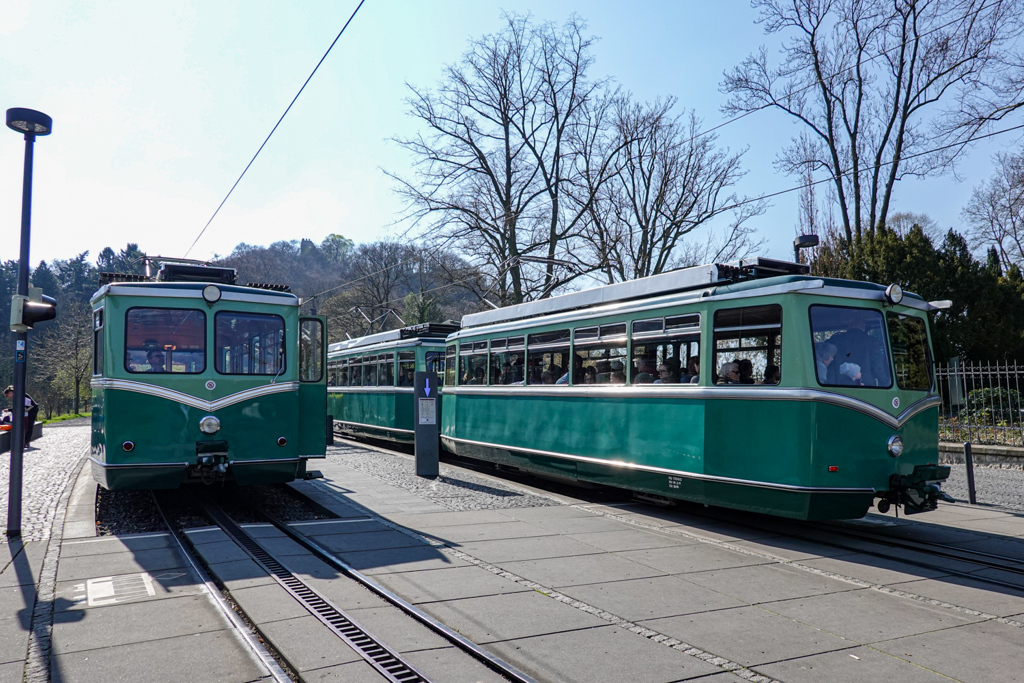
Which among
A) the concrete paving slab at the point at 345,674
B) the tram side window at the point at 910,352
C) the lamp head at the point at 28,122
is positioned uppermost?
the lamp head at the point at 28,122

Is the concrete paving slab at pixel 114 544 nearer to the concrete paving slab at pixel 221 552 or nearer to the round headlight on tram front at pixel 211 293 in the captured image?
the concrete paving slab at pixel 221 552

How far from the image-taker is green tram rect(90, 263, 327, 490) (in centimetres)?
911

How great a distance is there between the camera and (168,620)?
18.1 feet

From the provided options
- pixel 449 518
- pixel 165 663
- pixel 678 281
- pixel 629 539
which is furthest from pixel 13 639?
pixel 678 281

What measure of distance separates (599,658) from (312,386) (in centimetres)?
664

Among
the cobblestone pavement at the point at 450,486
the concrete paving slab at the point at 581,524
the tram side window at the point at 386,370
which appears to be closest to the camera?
the concrete paving slab at the point at 581,524

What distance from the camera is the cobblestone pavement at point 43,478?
9.14 m

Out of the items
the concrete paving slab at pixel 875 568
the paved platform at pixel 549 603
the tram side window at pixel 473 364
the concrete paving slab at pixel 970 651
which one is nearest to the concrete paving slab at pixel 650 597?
the paved platform at pixel 549 603

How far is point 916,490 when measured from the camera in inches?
325

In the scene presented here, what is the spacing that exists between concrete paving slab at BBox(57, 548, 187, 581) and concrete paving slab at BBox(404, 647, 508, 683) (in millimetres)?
3305

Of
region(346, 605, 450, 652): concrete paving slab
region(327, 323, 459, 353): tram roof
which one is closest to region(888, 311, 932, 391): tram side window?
region(346, 605, 450, 652): concrete paving slab

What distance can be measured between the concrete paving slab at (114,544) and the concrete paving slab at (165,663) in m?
3.06

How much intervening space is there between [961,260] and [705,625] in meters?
22.1

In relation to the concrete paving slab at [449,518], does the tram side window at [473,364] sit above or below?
above
